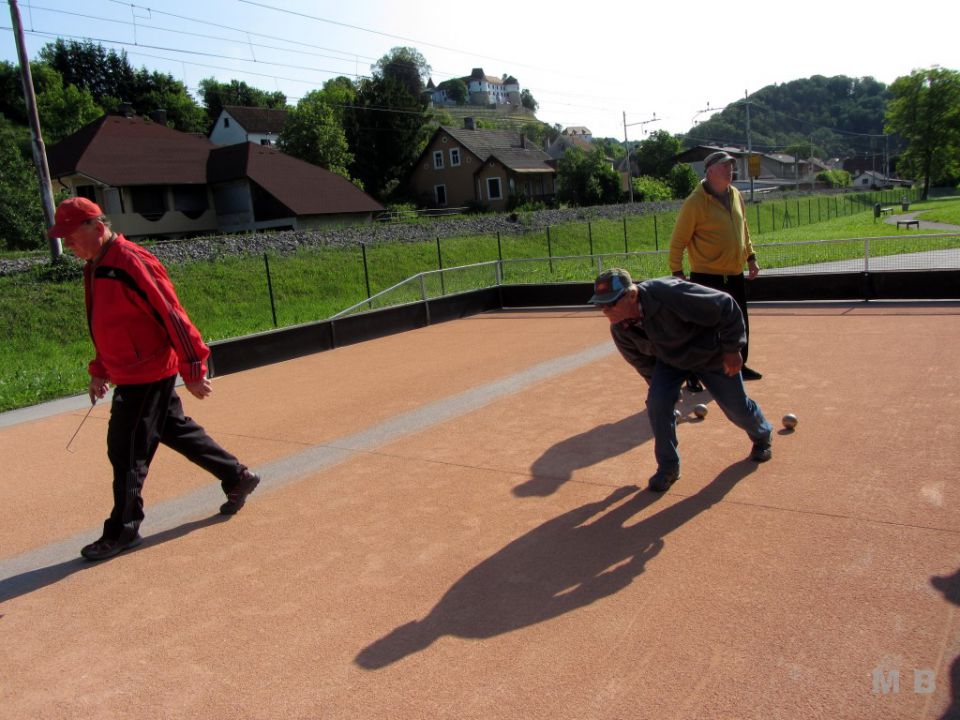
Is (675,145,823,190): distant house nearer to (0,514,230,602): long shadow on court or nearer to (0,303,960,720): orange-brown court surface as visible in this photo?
(0,303,960,720): orange-brown court surface

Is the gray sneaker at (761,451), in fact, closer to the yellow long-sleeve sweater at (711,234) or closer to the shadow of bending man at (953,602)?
the shadow of bending man at (953,602)

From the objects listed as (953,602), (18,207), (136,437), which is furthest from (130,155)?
(953,602)

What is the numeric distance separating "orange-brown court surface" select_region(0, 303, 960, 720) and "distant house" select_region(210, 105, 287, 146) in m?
59.1

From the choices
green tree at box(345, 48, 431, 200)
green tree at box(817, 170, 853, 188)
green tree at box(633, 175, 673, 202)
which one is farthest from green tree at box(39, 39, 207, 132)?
green tree at box(817, 170, 853, 188)

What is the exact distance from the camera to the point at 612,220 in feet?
117

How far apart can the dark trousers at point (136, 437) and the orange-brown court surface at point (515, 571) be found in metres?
0.26

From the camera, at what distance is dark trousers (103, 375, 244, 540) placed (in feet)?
14.1

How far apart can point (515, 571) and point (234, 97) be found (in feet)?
290

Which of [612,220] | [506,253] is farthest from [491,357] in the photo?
[612,220]

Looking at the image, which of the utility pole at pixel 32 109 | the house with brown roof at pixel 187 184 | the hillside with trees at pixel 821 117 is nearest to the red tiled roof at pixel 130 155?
the house with brown roof at pixel 187 184

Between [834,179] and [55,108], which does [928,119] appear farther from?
[55,108]

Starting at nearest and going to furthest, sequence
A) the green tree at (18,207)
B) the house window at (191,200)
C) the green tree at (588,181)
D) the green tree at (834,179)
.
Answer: the green tree at (18,207) < the house window at (191,200) < the green tree at (588,181) < the green tree at (834,179)

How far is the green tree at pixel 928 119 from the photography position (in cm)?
7744

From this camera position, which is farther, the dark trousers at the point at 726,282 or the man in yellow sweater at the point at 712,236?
the dark trousers at the point at 726,282
